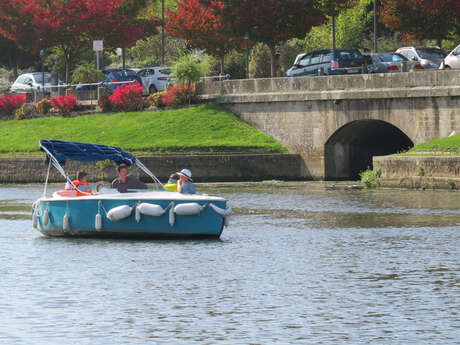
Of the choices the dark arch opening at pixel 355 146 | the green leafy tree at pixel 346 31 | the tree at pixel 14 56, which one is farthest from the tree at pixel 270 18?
the tree at pixel 14 56

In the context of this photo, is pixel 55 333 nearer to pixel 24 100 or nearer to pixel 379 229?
pixel 379 229

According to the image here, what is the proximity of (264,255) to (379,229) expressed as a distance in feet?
18.6

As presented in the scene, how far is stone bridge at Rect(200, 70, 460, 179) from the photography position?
143ft

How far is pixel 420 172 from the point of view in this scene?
39.2 m

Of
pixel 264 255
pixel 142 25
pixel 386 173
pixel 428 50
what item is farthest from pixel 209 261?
pixel 142 25

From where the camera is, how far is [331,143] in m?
48.4

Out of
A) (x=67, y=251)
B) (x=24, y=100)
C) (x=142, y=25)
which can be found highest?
(x=142, y=25)

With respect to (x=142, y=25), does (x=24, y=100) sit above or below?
below

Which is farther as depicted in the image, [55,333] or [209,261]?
[209,261]

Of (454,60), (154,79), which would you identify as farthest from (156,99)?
(454,60)

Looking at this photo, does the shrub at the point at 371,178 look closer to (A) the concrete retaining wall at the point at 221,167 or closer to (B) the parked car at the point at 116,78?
(A) the concrete retaining wall at the point at 221,167

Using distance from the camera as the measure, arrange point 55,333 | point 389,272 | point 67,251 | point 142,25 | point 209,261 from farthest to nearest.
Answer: point 142,25, point 67,251, point 209,261, point 389,272, point 55,333

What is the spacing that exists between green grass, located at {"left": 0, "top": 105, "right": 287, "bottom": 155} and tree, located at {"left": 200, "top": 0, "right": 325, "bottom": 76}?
654 centimetres

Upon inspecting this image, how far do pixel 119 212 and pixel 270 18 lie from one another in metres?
32.1
